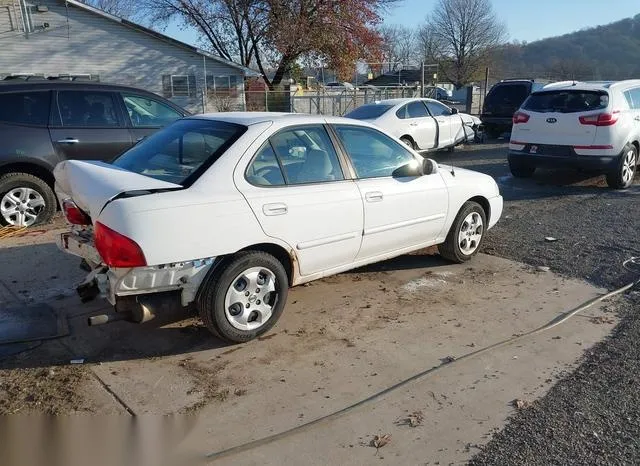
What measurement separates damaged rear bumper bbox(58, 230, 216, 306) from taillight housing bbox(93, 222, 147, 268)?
0.05 metres

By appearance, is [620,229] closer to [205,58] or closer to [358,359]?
[358,359]

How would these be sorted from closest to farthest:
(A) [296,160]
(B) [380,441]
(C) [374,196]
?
(B) [380,441] → (A) [296,160] → (C) [374,196]

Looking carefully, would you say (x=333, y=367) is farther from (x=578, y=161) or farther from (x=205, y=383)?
(x=578, y=161)

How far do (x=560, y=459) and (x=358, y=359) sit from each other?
1433 mm

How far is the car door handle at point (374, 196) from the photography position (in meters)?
4.61

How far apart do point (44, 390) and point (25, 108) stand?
4.58 metres

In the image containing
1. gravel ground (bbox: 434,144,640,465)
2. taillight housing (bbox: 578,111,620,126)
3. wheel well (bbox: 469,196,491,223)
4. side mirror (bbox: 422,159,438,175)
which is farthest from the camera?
taillight housing (bbox: 578,111,620,126)

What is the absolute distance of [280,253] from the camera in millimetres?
4188

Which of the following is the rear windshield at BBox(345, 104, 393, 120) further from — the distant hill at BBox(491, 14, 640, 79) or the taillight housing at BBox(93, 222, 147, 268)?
the distant hill at BBox(491, 14, 640, 79)

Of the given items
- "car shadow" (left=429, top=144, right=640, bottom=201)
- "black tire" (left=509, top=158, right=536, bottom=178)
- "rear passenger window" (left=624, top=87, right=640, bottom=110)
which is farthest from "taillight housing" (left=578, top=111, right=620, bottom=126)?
"black tire" (left=509, top=158, right=536, bottom=178)

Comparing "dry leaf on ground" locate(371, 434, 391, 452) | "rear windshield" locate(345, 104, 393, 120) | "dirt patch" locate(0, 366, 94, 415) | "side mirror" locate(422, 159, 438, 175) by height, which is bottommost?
"dry leaf on ground" locate(371, 434, 391, 452)

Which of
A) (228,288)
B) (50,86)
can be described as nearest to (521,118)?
(50,86)

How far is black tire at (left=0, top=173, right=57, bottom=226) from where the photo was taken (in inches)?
263

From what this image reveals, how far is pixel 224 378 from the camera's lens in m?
3.60
